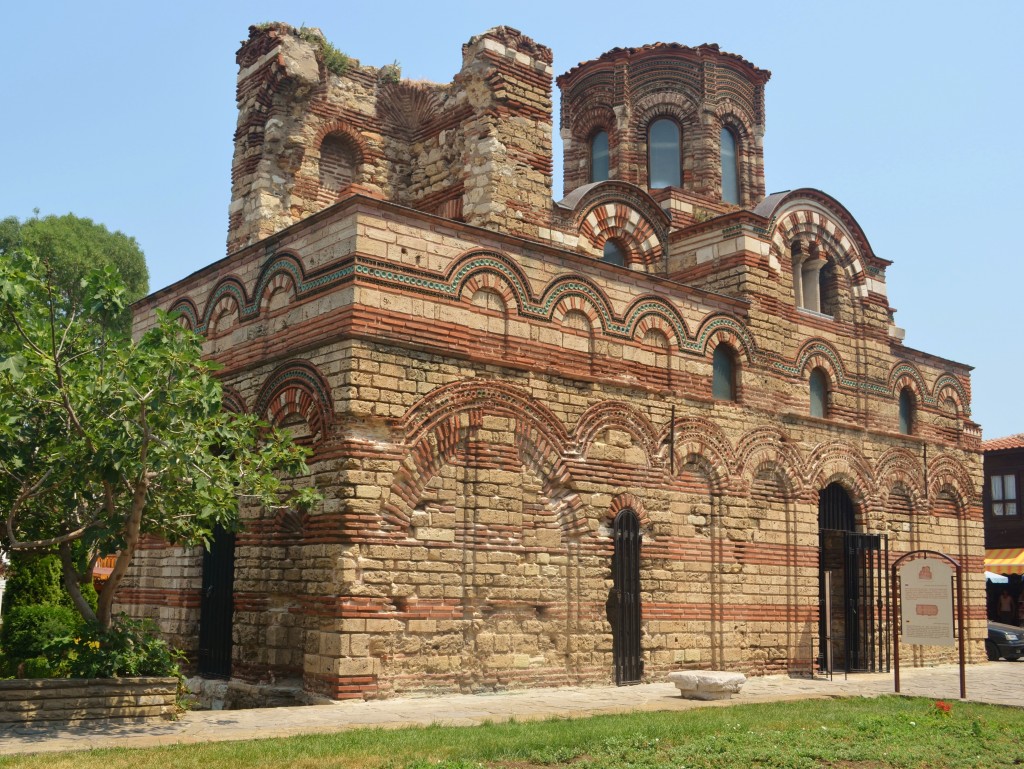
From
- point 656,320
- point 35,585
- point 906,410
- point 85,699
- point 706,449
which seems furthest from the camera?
point 906,410

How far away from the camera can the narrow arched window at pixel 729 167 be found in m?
20.5

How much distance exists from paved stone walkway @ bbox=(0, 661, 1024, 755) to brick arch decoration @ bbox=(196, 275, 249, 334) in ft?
16.8

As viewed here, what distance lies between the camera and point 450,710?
968cm

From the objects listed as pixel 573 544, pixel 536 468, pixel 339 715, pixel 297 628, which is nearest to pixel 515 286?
pixel 536 468

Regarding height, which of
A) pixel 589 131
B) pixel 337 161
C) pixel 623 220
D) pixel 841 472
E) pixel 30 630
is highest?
pixel 589 131

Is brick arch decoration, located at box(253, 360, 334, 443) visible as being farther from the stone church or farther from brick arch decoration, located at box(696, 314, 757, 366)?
brick arch decoration, located at box(696, 314, 757, 366)

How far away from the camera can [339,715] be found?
29.9 feet

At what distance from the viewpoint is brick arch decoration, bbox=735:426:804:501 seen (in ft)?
46.7

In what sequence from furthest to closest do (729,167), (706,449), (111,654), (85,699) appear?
(729,167) → (706,449) → (111,654) → (85,699)

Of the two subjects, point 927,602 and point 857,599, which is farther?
point 857,599

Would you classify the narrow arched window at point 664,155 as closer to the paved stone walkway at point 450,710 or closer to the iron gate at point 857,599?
the iron gate at point 857,599

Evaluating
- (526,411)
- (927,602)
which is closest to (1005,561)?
(927,602)

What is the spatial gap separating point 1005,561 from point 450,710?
68.9 feet

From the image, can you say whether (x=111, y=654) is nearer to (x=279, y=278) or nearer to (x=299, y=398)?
(x=299, y=398)
